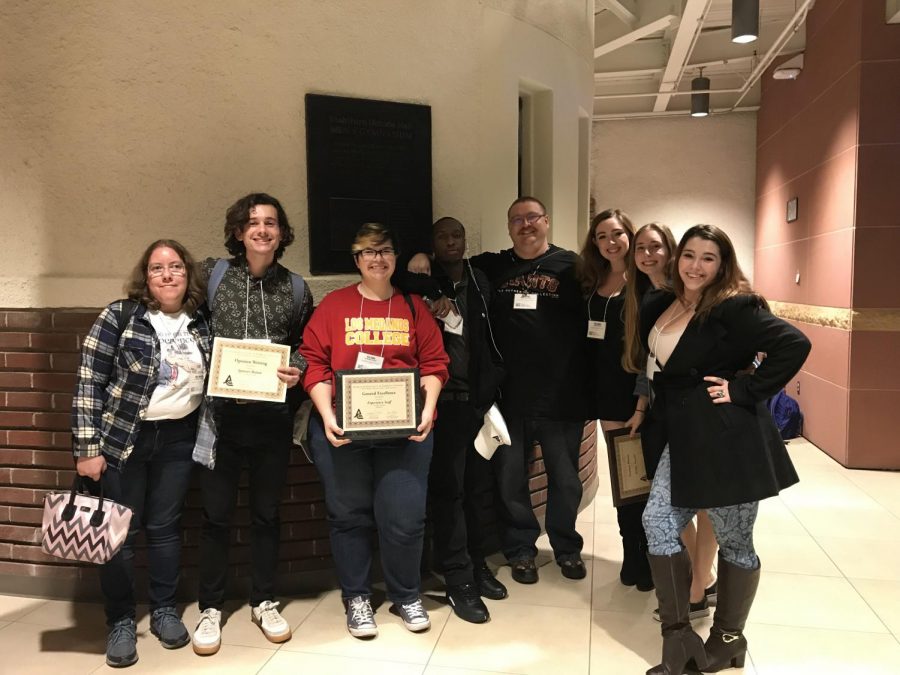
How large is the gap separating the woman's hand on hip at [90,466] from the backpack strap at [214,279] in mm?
677

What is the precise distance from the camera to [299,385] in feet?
9.01

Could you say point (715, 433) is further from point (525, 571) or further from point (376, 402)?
point (525, 571)

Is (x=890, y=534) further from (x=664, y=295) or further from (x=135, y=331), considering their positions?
(x=135, y=331)

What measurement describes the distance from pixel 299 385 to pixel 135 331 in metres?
0.64

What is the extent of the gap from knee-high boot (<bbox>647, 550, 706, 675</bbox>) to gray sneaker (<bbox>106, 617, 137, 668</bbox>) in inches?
76.4

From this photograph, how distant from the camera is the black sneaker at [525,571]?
319 centimetres

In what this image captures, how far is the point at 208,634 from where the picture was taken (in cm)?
261

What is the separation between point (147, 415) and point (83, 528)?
0.43 metres

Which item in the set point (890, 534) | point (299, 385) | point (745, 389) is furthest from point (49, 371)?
point (890, 534)

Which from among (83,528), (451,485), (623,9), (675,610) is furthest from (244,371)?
(623,9)

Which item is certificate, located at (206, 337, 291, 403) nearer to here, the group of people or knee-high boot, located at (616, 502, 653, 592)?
the group of people

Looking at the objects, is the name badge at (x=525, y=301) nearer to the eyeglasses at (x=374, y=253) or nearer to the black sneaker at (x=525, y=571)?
the eyeglasses at (x=374, y=253)

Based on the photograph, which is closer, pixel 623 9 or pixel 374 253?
pixel 374 253

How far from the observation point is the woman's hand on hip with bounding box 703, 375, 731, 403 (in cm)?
227
